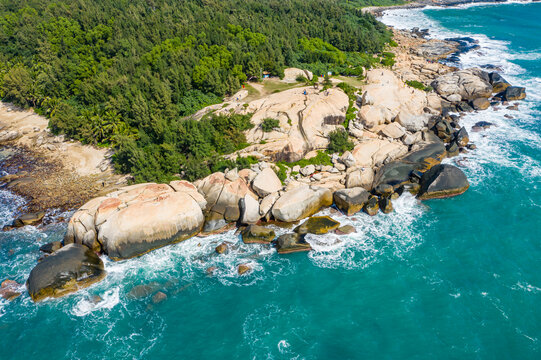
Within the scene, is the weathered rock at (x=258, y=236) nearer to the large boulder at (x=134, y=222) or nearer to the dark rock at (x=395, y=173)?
the large boulder at (x=134, y=222)

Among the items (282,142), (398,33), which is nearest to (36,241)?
(282,142)

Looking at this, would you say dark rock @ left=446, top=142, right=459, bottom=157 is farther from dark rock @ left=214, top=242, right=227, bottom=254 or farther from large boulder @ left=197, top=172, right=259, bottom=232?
dark rock @ left=214, top=242, right=227, bottom=254

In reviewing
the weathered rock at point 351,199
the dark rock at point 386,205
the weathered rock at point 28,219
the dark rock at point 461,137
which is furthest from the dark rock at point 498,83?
the weathered rock at point 28,219

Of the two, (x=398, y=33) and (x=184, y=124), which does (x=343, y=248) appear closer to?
(x=184, y=124)

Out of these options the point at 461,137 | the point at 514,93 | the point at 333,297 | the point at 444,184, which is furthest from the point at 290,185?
the point at 514,93

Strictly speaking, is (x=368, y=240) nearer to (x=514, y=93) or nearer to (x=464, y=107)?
(x=464, y=107)

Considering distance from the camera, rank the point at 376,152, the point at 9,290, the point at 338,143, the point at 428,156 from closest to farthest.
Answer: the point at 9,290, the point at 428,156, the point at 338,143, the point at 376,152
